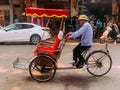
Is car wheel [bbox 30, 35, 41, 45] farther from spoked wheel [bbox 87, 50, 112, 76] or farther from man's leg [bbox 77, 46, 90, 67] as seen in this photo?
man's leg [bbox 77, 46, 90, 67]

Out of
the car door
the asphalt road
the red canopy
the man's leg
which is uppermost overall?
the red canopy

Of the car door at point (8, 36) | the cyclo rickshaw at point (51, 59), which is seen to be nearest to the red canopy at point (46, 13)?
the cyclo rickshaw at point (51, 59)

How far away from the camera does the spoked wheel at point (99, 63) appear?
388 inches

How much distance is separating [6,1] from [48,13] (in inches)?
823

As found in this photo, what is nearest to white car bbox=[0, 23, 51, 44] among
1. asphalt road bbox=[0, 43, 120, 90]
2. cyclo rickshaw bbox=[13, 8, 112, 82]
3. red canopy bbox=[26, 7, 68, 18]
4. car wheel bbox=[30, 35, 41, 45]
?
car wheel bbox=[30, 35, 41, 45]

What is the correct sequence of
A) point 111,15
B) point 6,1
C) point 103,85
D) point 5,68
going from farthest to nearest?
1. point 6,1
2. point 111,15
3. point 5,68
4. point 103,85

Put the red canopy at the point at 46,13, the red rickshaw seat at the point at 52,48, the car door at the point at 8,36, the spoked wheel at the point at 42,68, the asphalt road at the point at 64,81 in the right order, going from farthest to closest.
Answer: the car door at the point at 8,36
the red canopy at the point at 46,13
the red rickshaw seat at the point at 52,48
the spoked wheel at the point at 42,68
the asphalt road at the point at 64,81

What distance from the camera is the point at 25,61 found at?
10.5m

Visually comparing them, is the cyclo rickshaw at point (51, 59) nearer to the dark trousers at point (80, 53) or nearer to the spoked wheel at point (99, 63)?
the spoked wheel at point (99, 63)

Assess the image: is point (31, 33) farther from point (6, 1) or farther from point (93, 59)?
point (93, 59)

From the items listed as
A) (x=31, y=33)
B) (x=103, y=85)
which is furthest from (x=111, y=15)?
(x=103, y=85)

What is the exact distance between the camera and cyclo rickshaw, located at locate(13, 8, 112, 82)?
9516mm

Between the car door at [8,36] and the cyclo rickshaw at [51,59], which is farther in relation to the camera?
the car door at [8,36]

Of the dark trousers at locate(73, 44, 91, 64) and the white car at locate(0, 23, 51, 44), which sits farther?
the white car at locate(0, 23, 51, 44)
